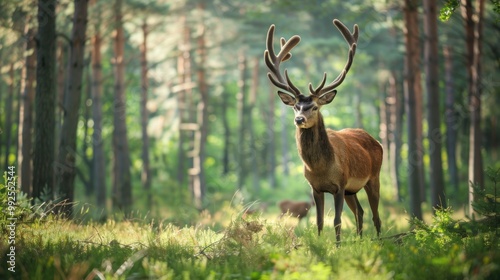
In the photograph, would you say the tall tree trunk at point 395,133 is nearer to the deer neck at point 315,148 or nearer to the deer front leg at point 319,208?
the deer front leg at point 319,208

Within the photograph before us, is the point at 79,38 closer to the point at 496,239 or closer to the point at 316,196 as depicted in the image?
the point at 316,196

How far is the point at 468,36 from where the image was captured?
15539 mm

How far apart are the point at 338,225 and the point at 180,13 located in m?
14.9

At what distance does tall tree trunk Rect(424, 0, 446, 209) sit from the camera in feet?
45.3

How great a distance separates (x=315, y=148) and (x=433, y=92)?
6602mm

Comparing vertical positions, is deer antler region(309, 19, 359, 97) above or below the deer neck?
above

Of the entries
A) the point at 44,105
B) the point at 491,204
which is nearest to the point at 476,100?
the point at 491,204

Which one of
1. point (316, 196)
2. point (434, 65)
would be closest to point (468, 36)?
point (434, 65)

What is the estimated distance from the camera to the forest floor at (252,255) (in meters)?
5.43

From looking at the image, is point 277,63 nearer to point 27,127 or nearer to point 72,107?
point 72,107

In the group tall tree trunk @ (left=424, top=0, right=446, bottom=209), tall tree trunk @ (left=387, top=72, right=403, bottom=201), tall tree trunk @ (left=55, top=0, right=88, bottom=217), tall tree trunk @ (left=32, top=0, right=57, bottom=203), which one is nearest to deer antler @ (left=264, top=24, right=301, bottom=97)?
tall tree trunk @ (left=32, top=0, right=57, bottom=203)

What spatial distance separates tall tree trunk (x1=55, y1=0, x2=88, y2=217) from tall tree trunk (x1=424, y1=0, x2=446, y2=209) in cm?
753

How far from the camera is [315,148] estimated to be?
26.8ft

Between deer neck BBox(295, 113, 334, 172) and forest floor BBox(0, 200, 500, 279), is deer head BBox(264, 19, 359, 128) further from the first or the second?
forest floor BBox(0, 200, 500, 279)
